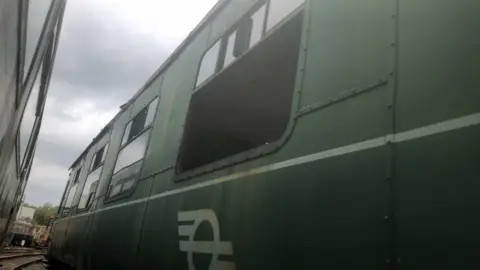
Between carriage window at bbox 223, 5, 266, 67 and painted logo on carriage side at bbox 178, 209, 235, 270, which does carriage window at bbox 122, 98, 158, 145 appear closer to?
carriage window at bbox 223, 5, 266, 67

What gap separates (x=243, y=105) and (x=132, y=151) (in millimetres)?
1947

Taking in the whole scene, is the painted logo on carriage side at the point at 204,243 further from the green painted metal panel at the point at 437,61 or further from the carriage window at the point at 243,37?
the green painted metal panel at the point at 437,61

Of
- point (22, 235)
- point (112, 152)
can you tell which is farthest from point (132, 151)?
point (22, 235)

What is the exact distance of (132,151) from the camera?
A: 5312mm

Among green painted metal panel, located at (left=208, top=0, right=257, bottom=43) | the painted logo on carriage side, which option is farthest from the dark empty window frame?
the painted logo on carriage side

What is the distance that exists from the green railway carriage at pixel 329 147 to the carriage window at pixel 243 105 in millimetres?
18

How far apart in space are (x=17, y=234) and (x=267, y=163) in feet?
133

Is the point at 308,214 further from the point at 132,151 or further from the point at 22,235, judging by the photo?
the point at 22,235

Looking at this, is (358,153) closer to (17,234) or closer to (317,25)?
(317,25)

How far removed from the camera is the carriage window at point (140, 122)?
503cm

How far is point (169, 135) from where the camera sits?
3996mm

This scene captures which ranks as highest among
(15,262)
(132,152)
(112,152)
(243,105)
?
(243,105)

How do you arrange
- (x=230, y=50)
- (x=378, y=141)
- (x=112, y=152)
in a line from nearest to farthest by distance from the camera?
1. (x=378, y=141)
2. (x=230, y=50)
3. (x=112, y=152)

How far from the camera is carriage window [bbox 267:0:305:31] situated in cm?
253
